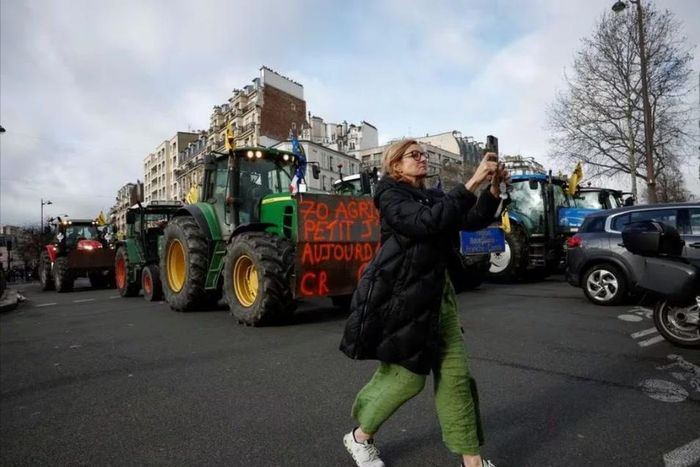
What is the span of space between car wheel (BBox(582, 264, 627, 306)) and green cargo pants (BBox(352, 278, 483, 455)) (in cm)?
661

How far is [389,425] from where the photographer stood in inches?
125

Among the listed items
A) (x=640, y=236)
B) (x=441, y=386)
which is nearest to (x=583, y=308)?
(x=640, y=236)

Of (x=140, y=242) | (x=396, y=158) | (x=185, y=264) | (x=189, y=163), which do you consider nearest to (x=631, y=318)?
(x=396, y=158)

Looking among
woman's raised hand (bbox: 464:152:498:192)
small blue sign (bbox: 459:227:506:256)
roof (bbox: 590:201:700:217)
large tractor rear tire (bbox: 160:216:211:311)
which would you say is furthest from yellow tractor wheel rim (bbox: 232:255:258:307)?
roof (bbox: 590:201:700:217)

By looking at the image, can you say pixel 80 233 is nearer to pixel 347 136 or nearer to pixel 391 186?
pixel 391 186

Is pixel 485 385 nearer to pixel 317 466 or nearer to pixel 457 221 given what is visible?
pixel 317 466

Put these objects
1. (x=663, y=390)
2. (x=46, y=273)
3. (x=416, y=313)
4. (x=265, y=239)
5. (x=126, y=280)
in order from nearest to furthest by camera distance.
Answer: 1. (x=416, y=313)
2. (x=663, y=390)
3. (x=265, y=239)
4. (x=126, y=280)
5. (x=46, y=273)

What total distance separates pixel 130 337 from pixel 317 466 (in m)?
4.90

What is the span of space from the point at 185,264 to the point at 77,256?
399 inches

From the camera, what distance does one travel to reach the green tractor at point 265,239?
21.2 ft

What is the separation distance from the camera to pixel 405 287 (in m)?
2.29

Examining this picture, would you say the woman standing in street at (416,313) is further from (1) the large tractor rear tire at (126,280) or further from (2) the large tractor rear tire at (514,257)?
(1) the large tractor rear tire at (126,280)

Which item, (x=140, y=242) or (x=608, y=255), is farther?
(x=140, y=242)

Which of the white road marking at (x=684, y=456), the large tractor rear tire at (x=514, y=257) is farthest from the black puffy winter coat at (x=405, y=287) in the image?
the large tractor rear tire at (x=514, y=257)
